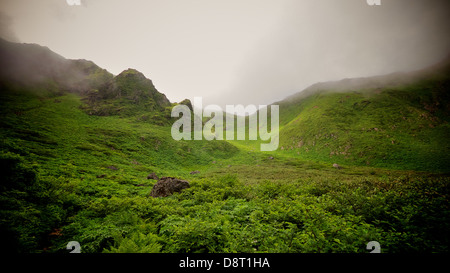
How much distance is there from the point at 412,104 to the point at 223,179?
81283mm

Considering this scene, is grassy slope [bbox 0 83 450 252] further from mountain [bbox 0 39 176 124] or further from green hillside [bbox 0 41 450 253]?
mountain [bbox 0 39 176 124]

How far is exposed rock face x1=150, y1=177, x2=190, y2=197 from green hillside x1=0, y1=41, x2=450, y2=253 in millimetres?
682

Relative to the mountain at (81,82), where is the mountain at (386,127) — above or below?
below

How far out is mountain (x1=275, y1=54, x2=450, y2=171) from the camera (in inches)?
1395

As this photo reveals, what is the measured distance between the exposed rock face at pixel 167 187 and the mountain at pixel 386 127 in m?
42.8

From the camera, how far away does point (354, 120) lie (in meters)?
54.5

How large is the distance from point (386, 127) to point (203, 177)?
191 ft

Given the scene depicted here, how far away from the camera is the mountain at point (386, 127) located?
116ft

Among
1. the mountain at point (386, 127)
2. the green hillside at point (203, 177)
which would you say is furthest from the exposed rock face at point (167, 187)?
the mountain at point (386, 127)

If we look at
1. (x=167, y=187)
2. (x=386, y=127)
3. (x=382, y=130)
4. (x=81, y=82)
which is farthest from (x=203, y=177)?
(x=81, y=82)

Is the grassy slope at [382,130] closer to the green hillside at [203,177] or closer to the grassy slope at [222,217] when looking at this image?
the green hillside at [203,177]

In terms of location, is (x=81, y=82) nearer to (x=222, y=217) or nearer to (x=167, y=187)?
(x=167, y=187)
